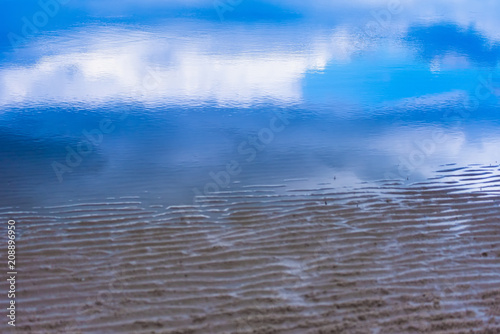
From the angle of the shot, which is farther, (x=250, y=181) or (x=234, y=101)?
(x=234, y=101)

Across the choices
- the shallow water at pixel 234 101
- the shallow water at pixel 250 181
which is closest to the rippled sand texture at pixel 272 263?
the shallow water at pixel 250 181

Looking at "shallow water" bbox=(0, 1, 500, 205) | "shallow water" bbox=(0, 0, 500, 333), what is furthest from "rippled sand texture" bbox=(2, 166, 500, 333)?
"shallow water" bbox=(0, 1, 500, 205)

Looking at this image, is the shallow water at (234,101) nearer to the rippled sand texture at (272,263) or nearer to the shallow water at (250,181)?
the shallow water at (250,181)

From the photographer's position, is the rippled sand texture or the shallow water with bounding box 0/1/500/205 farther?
the shallow water with bounding box 0/1/500/205

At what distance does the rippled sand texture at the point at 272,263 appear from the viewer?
10.9ft

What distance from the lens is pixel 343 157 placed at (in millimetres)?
5836

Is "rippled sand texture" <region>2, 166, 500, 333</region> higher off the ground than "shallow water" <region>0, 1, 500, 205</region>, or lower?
lower

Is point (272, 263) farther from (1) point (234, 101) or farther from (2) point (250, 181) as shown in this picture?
(1) point (234, 101)

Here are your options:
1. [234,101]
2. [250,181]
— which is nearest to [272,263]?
[250,181]

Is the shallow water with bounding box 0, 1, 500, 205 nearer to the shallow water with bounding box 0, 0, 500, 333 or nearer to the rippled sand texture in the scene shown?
the shallow water with bounding box 0, 0, 500, 333

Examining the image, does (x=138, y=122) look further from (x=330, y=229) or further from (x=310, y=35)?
(x=310, y=35)

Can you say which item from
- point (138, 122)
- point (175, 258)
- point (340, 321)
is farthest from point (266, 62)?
point (340, 321)

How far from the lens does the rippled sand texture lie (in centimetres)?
331

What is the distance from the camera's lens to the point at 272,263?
387 centimetres
